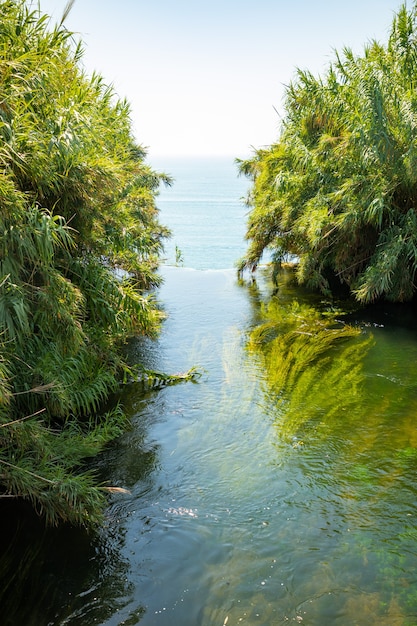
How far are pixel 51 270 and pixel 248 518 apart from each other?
121 inches

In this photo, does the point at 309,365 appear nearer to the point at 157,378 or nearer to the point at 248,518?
the point at 157,378

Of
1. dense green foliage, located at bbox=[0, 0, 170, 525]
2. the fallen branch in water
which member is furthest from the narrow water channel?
dense green foliage, located at bbox=[0, 0, 170, 525]

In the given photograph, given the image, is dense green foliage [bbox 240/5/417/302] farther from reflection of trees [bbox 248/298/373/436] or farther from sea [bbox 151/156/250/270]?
sea [bbox 151/156/250/270]

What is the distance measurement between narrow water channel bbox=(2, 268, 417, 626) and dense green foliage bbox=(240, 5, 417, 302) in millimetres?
3106

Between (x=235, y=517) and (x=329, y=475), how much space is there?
128 centimetres

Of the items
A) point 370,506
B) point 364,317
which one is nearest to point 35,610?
point 370,506

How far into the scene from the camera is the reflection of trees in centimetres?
727

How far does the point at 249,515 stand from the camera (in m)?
5.00

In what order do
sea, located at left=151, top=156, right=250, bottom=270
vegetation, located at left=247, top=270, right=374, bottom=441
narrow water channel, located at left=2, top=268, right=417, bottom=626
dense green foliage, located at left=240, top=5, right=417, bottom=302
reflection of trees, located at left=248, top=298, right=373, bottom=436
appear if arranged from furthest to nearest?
sea, located at left=151, top=156, right=250, bottom=270 < dense green foliage, located at left=240, top=5, right=417, bottom=302 < reflection of trees, located at left=248, top=298, right=373, bottom=436 < vegetation, located at left=247, top=270, right=374, bottom=441 < narrow water channel, located at left=2, top=268, right=417, bottom=626

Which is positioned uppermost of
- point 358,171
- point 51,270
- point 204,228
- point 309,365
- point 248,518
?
point 358,171

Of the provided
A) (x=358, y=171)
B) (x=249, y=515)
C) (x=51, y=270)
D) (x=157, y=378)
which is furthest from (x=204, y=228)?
(x=249, y=515)

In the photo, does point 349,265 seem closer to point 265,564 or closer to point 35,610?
point 265,564

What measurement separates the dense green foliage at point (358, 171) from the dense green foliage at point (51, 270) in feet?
18.0

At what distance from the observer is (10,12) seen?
16.0ft
